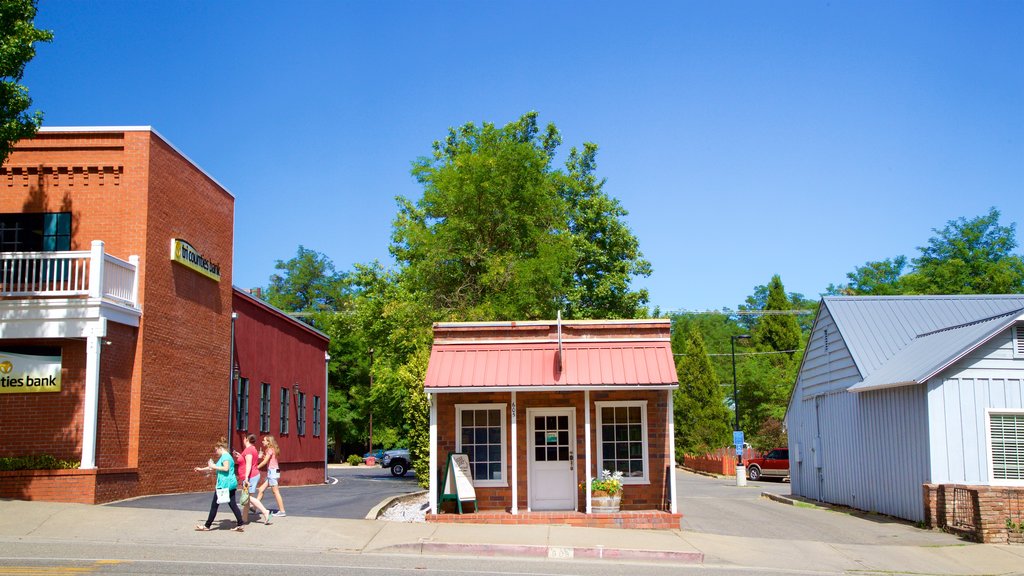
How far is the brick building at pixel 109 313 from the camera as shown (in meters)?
19.2

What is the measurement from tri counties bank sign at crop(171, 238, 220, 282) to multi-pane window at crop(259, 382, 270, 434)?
19.6 ft

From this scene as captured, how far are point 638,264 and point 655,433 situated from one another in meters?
25.1

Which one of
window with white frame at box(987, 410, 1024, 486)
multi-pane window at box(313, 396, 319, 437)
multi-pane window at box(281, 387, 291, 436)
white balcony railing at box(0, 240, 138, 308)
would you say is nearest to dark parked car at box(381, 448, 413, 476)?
multi-pane window at box(313, 396, 319, 437)

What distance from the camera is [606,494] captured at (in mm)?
18359

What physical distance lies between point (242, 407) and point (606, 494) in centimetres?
1422

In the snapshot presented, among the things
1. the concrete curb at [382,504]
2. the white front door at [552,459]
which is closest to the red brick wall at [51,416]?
the concrete curb at [382,504]

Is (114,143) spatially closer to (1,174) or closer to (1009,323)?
(1,174)

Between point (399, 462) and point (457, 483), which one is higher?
point (457, 483)

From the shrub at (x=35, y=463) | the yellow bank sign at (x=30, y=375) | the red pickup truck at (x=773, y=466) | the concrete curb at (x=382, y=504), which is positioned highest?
the yellow bank sign at (x=30, y=375)

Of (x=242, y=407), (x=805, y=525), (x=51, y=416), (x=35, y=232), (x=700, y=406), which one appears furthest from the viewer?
(x=700, y=406)

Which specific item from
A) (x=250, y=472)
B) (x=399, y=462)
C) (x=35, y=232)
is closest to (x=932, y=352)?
(x=250, y=472)

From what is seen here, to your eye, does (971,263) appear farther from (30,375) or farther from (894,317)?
(30,375)

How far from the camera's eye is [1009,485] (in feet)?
61.0

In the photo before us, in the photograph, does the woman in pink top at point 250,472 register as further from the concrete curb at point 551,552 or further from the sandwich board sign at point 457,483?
the sandwich board sign at point 457,483
